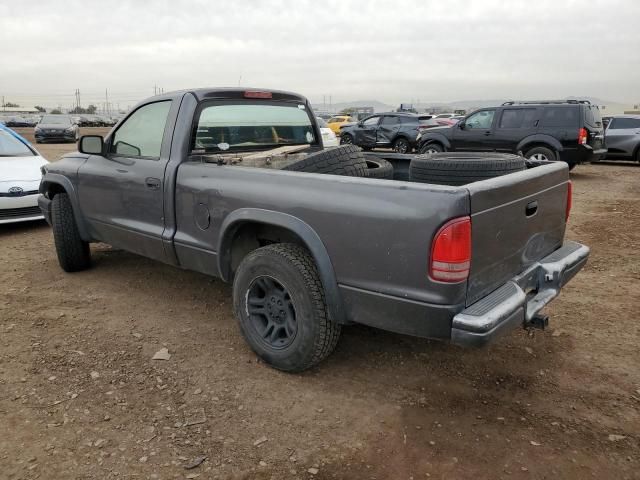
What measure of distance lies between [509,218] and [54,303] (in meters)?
3.72

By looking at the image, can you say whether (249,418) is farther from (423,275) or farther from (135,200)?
(135,200)

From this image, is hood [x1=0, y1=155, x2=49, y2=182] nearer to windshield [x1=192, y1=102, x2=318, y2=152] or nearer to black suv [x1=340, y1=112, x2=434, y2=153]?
windshield [x1=192, y1=102, x2=318, y2=152]

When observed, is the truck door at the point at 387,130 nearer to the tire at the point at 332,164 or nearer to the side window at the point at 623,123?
the side window at the point at 623,123

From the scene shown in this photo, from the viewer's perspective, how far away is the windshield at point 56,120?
81.9 feet

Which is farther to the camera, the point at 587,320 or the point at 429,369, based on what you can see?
the point at 587,320

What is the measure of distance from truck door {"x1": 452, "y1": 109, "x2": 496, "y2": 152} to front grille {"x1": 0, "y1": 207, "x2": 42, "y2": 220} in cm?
995

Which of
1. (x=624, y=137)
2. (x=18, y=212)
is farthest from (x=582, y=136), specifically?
(x=18, y=212)

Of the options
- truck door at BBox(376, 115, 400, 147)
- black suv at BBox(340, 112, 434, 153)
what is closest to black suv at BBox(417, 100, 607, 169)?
black suv at BBox(340, 112, 434, 153)

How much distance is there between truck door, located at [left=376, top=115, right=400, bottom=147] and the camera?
18141 mm

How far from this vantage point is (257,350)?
3396 mm

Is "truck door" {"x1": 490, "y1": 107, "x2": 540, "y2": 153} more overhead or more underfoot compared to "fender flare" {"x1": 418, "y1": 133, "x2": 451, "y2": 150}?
more overhead

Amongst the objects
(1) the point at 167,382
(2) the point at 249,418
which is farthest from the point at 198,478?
(1) the point at 167,382

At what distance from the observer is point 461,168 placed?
312cm

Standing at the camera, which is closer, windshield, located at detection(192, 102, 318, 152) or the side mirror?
windshield, located at detection(192, 102, 318, 152)
